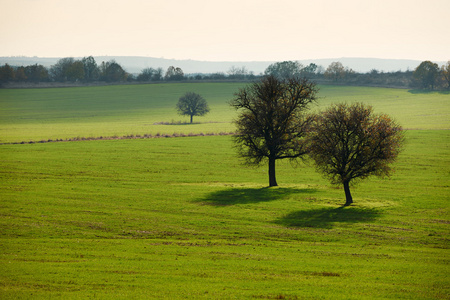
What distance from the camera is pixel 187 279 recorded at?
62.8 feet

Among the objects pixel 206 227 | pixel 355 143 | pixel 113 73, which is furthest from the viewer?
pixel 113 73

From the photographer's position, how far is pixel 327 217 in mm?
33469

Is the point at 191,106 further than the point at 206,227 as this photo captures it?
Yes

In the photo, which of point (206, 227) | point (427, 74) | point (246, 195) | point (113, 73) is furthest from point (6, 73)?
point (206, 227)

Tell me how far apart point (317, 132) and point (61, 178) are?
88.8 feet

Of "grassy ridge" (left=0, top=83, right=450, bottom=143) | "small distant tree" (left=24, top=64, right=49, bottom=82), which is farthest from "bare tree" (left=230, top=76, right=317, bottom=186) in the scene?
"small distant tree" (left=24, top=64, right=49, bottom=82)

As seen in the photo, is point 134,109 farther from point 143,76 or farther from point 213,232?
point 213,232

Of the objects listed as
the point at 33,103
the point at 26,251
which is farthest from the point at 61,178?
the point at 33,103

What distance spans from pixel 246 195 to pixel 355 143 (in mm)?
11037

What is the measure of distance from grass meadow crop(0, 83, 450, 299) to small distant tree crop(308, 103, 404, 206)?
3.46 m

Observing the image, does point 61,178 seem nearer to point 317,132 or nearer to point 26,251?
point 26,251

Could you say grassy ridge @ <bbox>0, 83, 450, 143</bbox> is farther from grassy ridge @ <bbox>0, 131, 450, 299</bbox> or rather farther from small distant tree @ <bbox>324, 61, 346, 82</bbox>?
grassy ridge @ <bbox>0, 131, 450, 299</bbox>

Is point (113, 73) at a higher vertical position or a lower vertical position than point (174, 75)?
higher

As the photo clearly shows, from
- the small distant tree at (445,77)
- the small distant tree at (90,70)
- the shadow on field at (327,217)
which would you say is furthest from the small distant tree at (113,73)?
the shadow on field at (327,217)
